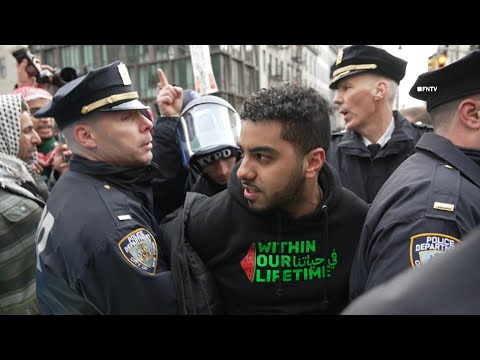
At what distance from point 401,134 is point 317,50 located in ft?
184

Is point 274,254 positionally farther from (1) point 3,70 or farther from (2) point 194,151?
(1) point 3,70

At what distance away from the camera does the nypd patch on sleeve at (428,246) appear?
1.49m

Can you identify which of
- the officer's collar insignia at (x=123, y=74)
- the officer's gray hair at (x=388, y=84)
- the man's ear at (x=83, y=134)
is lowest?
the man's ear at (x=83, y=134)

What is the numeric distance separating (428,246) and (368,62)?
2.31 meters

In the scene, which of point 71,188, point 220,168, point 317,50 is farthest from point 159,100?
point 317,50

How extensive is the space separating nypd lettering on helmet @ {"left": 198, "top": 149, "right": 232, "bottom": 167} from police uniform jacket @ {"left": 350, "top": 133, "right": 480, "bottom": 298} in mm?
1061

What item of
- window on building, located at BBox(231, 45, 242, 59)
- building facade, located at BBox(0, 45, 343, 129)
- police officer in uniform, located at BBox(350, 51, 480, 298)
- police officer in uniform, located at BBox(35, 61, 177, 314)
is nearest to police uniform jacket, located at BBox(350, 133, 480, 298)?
police officer in uniform, located at BBox(350, 51, 480, 298)

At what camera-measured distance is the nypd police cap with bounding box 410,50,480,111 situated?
71.5 inches

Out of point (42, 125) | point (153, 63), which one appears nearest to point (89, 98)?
point (42, 125)

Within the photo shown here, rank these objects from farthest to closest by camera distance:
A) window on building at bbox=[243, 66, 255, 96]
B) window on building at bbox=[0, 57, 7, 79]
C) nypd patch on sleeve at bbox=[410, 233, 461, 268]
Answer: window on building at bbox=[243, 66, 255, 96]
window on building at bbox=[0, 57, 7, 79]
nypd patch on sleeve at bbox=[410, 233, 461, 268]

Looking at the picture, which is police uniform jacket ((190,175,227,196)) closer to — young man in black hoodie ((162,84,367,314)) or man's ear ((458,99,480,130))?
young man in black hoodie ((162,84,367,314))

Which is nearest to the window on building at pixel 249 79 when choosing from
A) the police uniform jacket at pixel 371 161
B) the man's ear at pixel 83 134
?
the police uniform jacket at pixel 371 161

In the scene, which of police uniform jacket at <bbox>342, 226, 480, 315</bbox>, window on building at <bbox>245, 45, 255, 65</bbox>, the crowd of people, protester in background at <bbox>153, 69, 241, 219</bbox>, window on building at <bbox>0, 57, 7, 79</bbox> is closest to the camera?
police uniform jacket at <bbox>342, 226, 480, 315</bbox>

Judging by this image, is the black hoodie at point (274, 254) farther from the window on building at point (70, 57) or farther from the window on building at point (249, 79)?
the window on building at point (70, 57)
